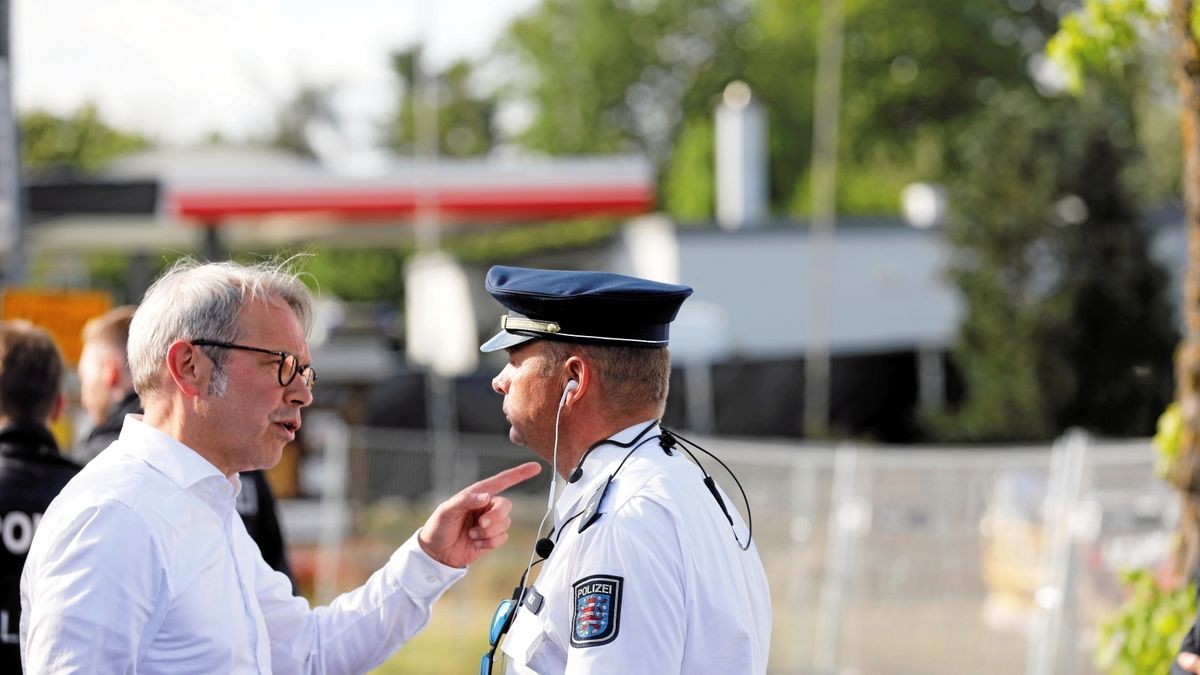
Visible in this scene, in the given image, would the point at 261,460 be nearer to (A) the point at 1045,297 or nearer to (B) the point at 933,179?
(A) the point at 1045,297

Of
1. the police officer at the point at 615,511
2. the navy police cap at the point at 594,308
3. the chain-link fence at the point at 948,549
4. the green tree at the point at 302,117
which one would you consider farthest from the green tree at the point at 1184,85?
the green tree at the point at 302,117

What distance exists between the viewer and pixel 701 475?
2904 millimetres

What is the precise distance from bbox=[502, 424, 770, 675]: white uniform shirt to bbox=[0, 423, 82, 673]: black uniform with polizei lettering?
1.86 m

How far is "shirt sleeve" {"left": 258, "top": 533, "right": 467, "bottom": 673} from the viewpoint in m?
3.28

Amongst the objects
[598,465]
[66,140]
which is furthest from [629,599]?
[66,140]

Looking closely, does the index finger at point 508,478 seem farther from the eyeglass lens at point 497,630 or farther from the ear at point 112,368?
the ear at point 112,368

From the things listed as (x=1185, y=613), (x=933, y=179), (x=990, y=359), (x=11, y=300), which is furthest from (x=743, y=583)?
(x=933, y=179)

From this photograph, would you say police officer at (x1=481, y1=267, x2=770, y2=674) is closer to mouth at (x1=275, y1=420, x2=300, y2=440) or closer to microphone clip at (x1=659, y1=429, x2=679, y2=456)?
microphone clip at (x1=659, y1=429, x2=679, y2=456)

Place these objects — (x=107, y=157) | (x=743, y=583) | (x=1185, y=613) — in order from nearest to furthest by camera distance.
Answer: (x=743, y=583) < (x=1185, y=613) < (x=107, y=157)

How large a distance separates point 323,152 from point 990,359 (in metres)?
57.9

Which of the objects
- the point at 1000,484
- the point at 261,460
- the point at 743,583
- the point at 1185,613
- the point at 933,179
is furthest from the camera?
the point at 933,179

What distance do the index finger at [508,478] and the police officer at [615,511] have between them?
16 centimetres

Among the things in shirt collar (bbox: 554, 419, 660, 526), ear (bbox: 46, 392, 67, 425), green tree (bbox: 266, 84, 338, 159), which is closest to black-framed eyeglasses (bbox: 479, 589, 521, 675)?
shirt collar (bbox: 554, 419, 660, 526)

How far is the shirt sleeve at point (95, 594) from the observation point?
2561mm
